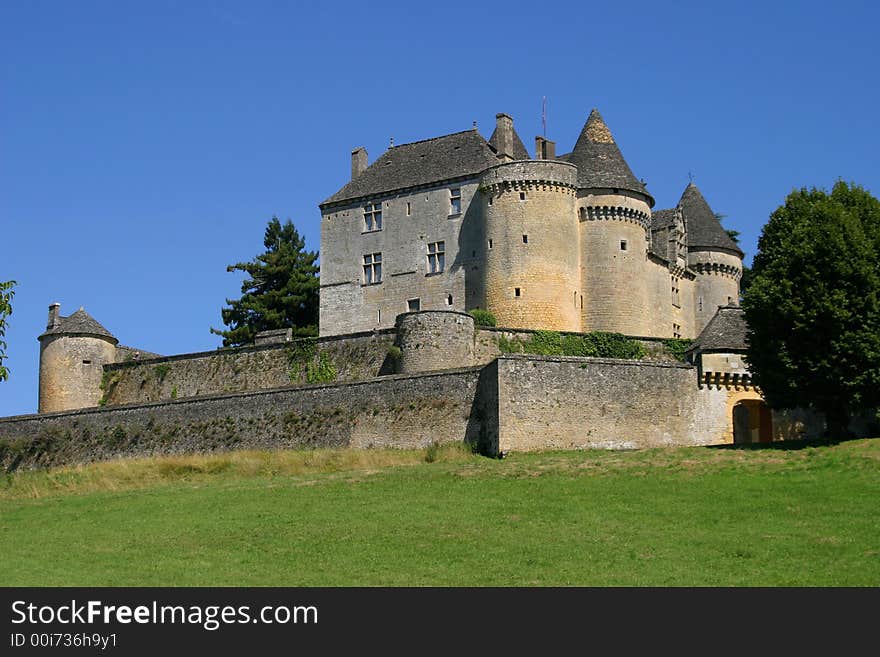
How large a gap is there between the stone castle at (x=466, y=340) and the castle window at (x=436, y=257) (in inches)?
2.6

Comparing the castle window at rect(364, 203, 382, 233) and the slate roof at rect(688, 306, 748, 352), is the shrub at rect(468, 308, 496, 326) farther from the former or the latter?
the slate roof at rect(688, 306, 748, 352)

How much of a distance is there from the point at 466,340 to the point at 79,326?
16.8 metres

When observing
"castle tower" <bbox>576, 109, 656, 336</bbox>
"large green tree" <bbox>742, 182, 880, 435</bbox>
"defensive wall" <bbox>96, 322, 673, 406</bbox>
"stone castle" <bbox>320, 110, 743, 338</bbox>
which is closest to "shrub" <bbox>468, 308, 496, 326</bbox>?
"stone castle" <bbox>320, 110, 743, 338</bbox>

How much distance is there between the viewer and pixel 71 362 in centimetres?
5228

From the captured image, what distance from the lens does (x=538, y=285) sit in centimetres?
5081

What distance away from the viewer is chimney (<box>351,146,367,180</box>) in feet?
196

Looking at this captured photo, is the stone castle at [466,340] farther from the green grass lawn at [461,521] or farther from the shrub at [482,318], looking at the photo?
the green grass lawn at [461,521]

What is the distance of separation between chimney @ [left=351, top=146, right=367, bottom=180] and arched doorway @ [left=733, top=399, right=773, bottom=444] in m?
23.6

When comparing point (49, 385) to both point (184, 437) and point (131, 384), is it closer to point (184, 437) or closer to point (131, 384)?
point (131, 384)

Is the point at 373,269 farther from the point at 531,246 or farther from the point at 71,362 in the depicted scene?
the point at 71,362

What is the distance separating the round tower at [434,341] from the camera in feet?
149
